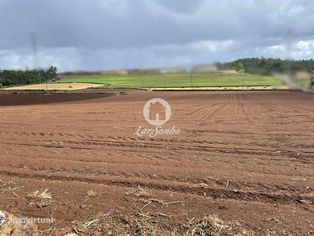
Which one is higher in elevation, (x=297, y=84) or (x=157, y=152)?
(x=297, y=84)

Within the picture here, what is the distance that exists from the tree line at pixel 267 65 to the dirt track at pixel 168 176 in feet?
17.5

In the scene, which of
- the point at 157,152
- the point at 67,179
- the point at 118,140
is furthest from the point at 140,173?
the point at 118,140

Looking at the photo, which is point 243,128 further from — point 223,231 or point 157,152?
point 223,231

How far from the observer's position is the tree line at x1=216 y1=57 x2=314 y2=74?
1.32 m

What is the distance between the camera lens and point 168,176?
969 cm

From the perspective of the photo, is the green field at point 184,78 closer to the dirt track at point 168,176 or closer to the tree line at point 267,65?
the tree line at point 267,65

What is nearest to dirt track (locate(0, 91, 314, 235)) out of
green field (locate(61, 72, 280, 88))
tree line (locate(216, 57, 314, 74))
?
green field (locate(61, 72, 280, 88))

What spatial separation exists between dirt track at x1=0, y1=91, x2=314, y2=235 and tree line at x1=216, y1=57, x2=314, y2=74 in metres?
5.35

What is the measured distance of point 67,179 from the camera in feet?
31.8

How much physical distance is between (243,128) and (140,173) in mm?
8564

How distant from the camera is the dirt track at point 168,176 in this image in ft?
24.1

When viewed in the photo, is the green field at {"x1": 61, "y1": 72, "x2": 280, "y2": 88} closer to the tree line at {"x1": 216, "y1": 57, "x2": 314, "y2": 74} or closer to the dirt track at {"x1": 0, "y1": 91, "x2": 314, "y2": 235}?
the tree line at {"x1": 216, "y1": 57, "x2": 314, "y2": 74}

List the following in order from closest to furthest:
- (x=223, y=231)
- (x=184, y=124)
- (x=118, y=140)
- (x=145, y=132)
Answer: (x=223, y=231) → (x=118, y=140) → (x=145, y=132) → (x=184, y=124)

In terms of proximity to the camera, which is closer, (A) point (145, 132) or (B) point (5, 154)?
(B) point (5, 154)
